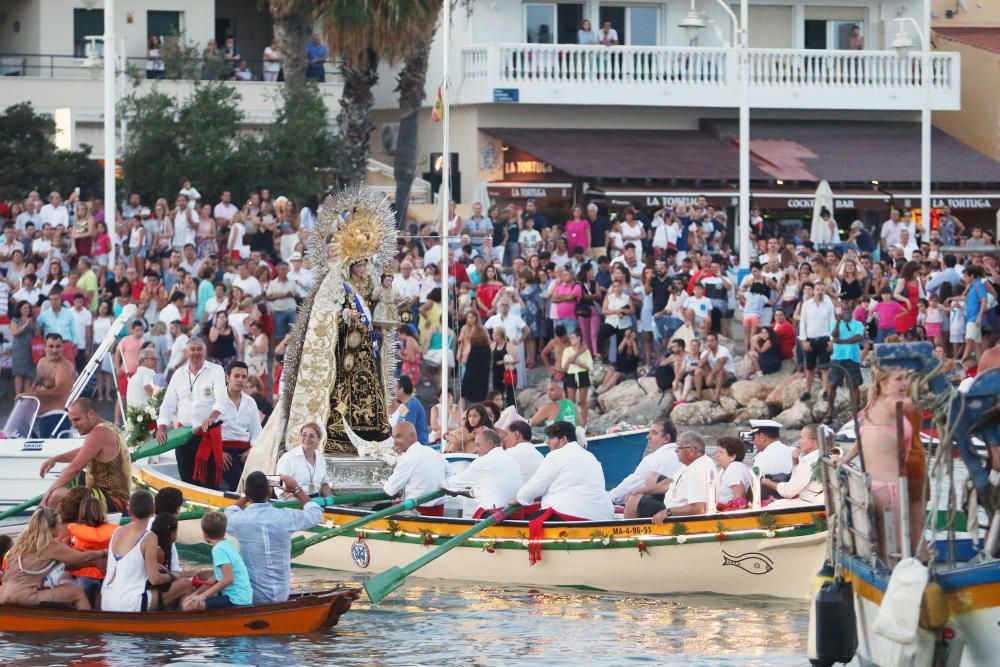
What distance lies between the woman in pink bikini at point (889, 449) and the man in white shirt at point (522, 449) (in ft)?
18.5

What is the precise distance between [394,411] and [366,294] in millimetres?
1983

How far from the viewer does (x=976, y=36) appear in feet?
152

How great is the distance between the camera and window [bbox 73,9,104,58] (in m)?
43.3

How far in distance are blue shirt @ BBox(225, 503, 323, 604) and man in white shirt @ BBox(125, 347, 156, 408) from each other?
25.4ft

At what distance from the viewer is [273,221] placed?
3170cm

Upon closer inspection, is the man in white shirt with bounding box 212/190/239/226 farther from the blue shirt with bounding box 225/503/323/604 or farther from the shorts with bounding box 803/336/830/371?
the blue shirt with bounding box 225/503/323/604

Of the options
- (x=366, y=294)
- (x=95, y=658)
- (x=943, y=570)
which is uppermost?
(x=366, y=294)

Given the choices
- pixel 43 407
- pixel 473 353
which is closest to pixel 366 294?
pixel 43 407

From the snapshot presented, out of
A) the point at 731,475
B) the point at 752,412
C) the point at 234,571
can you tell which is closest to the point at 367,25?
the point at 752,412

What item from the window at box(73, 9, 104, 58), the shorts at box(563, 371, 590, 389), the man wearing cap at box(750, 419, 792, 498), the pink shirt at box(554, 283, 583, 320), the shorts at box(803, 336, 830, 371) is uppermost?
the window at box(73, 9, 104, 58)

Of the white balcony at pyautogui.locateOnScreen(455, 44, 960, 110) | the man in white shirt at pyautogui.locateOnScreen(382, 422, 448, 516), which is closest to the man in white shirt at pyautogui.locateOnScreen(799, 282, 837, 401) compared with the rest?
the man in white shirt at pyautogui.locateOnScreen(382, 422, 448, 516)

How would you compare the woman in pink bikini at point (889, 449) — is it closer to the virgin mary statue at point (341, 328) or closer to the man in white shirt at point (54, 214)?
the virgin mary statue at point (341, 328)

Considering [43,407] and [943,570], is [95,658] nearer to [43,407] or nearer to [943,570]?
[943,570]

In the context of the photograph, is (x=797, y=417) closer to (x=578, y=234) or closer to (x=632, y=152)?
(x=578, y=234)
